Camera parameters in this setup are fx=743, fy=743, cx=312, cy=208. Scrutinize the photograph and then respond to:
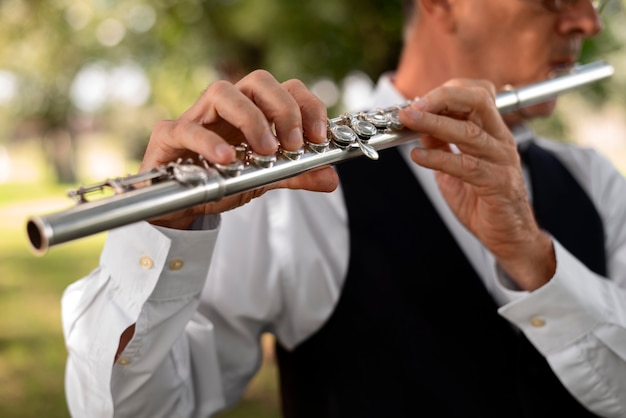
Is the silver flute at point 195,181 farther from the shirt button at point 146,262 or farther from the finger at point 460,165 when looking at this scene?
the shirt button at point 146,262

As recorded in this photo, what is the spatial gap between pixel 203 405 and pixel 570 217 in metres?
0.89

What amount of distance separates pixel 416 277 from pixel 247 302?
0.35 metres

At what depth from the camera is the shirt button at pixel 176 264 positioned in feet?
3.68

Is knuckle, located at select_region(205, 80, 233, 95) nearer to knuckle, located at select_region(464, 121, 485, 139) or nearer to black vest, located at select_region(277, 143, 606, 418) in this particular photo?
knuckle, located at select_region(464, 121, 485, 139)

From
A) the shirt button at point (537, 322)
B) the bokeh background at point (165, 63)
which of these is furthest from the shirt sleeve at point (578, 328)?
the bokeh background at point (165, 63)

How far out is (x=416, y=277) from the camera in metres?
1.52

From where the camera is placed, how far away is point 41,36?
3.84 metres

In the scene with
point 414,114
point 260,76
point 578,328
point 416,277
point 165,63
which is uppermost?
point 165,63

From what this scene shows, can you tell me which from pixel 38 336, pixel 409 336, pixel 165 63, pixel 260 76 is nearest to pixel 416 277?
pixel 409 336

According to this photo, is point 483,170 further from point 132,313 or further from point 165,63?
point 165,63

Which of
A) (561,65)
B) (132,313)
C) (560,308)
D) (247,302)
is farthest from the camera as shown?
(561,65)

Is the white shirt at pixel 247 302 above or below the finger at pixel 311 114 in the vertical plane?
below

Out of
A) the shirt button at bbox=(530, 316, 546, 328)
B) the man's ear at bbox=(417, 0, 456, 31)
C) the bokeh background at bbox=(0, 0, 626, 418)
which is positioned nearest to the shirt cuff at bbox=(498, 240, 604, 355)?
the shirt button at bbox=(530, 316, 546, 328)

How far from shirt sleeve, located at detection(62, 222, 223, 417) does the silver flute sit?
16 centimetres
